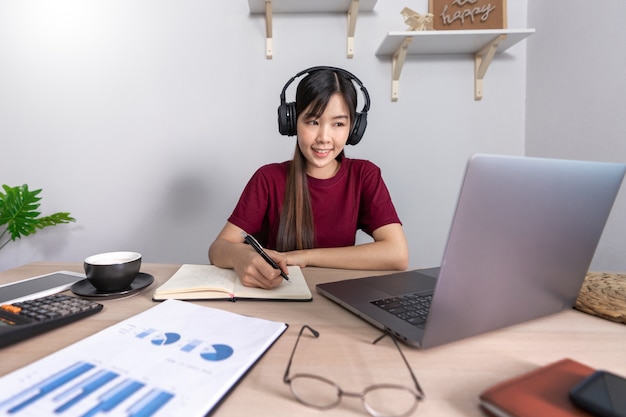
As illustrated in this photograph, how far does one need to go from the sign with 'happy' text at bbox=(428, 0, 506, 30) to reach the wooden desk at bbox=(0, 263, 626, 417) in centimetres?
138

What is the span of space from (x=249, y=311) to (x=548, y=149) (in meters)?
1.48

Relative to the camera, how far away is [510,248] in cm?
40

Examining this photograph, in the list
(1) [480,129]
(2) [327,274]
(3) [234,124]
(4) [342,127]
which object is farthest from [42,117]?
(1) [480,129]

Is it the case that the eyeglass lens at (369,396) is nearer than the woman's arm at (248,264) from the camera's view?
Yes

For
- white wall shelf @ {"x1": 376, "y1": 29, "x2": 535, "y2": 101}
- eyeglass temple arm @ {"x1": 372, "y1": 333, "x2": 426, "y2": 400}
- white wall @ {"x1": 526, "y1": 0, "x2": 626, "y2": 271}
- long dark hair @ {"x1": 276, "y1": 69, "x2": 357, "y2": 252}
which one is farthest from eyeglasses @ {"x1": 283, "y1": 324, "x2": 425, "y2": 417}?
white wall shelf @ {"x1": 376, "y1": 29, "x2": 535, "y2": 101}

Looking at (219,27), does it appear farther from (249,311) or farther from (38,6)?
(249,311)

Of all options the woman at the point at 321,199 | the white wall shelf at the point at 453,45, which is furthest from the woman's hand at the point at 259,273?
the white wall shelf at the point at 453,45

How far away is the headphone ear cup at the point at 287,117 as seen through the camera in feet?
3.50

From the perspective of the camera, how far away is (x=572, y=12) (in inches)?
50.1

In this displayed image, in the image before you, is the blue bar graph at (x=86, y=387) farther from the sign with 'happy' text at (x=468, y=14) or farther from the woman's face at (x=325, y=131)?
the sign with 'happy' text at (x=468, y=14)

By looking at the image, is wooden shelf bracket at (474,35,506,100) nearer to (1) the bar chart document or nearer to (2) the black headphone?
(2) the black headphone

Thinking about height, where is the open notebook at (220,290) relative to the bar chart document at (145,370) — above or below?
below

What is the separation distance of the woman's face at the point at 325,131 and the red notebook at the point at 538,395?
85cm

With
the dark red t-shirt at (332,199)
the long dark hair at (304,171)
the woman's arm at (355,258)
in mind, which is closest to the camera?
the woman's arm at (355,258)
